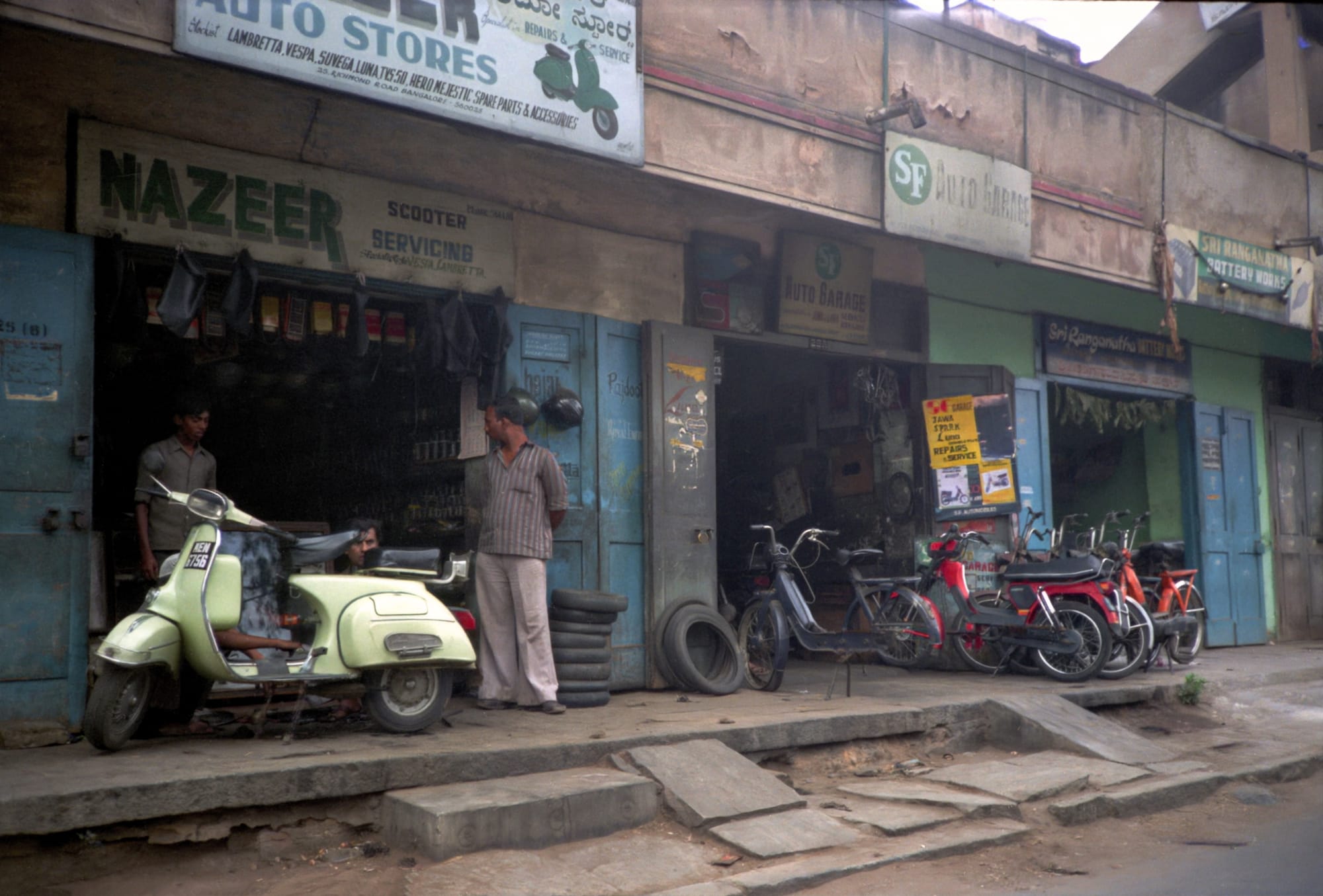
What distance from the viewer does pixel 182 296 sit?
620 centimetres

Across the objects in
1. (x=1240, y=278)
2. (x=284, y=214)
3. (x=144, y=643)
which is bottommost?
(x=144, y=643)

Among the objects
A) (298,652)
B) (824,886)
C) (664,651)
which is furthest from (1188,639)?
(298,652)

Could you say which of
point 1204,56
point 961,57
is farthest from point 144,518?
point 1204,56

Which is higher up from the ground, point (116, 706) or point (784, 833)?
point (116, 706)

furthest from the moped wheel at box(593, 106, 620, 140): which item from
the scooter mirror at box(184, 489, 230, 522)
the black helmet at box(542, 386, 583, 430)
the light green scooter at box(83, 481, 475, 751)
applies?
the scooter mirror at box(184, 489, 230, 522)

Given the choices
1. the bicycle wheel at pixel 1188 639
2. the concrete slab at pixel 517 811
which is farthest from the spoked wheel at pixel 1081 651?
the concrete slab at pixel 517 811

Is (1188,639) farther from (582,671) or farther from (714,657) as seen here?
(582,671)

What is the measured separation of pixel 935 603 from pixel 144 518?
6480 millimetres

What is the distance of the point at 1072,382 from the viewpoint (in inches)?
450

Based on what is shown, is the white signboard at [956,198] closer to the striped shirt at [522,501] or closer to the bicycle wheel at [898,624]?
the bicycle wheel at [898,624]

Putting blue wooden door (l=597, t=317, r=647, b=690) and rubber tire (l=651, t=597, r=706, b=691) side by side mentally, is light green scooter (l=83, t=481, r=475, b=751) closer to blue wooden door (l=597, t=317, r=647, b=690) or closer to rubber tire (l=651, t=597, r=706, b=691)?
blue wooden door (l=597, t=317, r=647, b=690)

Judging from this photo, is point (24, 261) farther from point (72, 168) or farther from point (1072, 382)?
point (1072, 382)

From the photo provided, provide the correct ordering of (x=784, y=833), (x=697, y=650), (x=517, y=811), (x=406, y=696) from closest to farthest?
(x=517, y=811)
(x=784, y=833)
(x=406, y=696)
(x=697, y=650)

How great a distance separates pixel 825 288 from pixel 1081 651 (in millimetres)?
3538
